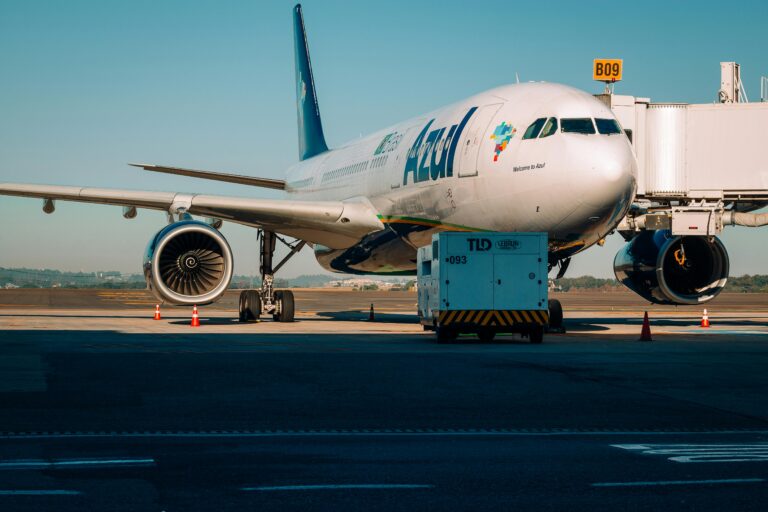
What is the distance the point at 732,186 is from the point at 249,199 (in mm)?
10160

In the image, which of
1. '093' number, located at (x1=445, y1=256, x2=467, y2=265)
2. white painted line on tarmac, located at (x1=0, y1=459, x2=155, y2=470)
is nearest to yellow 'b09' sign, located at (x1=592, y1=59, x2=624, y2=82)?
'093' number, located at (x1=445, y1=256, x2=467, y2=265)

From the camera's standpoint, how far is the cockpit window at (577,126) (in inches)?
736

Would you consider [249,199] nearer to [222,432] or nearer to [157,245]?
[157,245]

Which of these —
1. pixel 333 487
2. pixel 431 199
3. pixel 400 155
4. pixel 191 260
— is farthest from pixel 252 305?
pixel 333 487

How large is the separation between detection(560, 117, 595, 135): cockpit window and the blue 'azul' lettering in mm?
2421

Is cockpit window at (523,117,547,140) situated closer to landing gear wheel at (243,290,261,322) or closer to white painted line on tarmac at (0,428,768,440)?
landing gear wheel at (243,290,261,322)

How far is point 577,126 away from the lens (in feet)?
61.5

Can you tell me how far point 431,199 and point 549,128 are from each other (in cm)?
317

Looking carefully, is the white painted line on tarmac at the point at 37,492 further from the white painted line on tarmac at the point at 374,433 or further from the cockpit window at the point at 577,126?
the cockpit window at the point at 577,126

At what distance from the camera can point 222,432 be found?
7805 mm

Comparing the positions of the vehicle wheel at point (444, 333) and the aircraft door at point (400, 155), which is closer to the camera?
the vehicle wheel at point (444, 333)

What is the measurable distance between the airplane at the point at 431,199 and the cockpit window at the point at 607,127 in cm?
3

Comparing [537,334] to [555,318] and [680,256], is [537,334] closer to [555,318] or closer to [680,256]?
[555,318]

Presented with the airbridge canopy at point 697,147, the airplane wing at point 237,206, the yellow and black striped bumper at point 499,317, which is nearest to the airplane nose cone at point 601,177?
A: the yellow and black striped bumper at point 499,317
